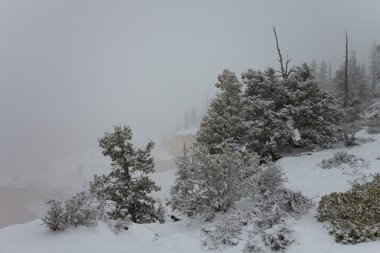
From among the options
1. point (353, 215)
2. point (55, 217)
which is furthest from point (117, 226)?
point (353, 215)

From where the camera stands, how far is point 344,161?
18719 millimetres

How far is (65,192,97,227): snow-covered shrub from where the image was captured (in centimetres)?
1127

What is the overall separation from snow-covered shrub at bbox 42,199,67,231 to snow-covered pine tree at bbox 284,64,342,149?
18.5 metres

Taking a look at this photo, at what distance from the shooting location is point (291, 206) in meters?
11.7

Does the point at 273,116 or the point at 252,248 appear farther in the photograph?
the point at 273,116

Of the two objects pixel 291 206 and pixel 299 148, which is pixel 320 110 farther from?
pixel 291 206

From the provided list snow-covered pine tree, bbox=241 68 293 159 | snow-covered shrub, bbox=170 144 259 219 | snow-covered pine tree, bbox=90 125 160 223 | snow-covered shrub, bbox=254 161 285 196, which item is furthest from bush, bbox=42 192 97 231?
snow-covered pine tree, bbox=241 68 293 159

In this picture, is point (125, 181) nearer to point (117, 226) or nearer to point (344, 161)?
point (117, 226)

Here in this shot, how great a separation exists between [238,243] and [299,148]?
18.3 meters

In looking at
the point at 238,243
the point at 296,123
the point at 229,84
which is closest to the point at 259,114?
the point at 296,123

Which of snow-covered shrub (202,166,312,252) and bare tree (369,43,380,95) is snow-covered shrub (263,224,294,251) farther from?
bare tree (369,43,380,95)

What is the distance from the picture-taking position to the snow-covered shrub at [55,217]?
11.1 metres

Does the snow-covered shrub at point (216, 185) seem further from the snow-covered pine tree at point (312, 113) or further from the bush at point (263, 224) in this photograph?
the snow-covered pine tree at point (312, 113)

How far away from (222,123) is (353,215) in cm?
1763
